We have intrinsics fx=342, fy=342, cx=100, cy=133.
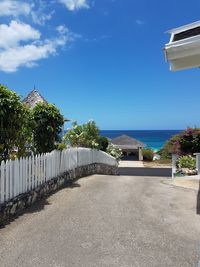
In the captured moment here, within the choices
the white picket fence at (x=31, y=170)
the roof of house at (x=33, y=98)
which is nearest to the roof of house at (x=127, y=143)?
the roof of house at (x=33, y=98)

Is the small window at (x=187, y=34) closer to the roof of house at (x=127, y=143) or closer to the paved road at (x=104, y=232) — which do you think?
the paved road at (x=104, y=232)

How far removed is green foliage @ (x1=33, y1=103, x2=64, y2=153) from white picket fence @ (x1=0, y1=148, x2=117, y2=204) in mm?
588

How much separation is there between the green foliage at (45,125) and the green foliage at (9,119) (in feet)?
5.98

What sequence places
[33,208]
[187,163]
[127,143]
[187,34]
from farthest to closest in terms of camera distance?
[127,143] → [187,163] → [33,208] → [187,34]

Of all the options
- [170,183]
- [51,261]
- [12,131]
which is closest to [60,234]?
[51,261]

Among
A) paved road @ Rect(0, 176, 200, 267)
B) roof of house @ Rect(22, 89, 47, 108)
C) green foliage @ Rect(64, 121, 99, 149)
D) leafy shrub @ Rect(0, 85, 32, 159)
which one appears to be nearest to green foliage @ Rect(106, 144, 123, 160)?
green foliage @ Rect(64, 121, 99, 149)

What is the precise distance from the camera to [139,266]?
17.0 feet

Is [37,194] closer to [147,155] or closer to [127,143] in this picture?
[147,155]

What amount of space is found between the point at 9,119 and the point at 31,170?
146 cm

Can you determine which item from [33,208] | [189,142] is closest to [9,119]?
[33,208]

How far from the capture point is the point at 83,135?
19031 mm

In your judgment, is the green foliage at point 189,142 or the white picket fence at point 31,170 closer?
the white picket fence at point 31,170

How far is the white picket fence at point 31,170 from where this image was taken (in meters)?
7.55

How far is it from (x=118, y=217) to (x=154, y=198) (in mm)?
2555
